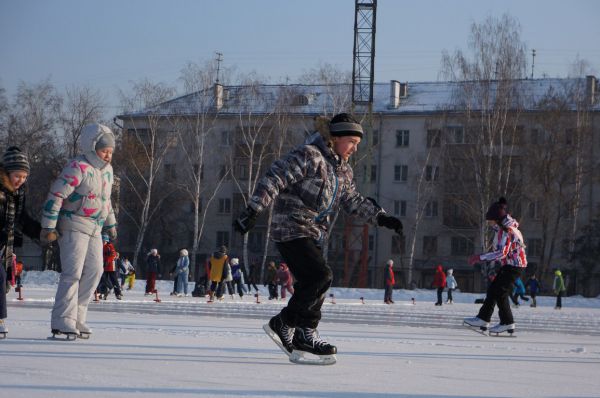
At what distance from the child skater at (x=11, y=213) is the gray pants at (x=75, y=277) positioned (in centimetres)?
27

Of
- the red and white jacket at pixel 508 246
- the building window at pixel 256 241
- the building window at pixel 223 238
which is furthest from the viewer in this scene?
the building window at pixel 223 238

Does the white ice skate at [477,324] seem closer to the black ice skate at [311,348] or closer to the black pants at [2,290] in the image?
the black ice skate at [311,348]

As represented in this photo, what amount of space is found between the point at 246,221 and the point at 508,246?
5.94 m

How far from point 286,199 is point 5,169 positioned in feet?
7.76

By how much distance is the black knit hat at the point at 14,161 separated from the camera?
26.2 ft

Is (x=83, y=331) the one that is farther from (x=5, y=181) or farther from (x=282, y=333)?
(x=282, y=333)

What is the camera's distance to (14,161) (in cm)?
802

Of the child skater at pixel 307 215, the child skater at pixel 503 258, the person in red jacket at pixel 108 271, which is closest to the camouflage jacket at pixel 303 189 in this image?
the child skater at pixel 307 215

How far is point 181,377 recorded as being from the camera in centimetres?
554

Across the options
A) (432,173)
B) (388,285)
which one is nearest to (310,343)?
(388,285)

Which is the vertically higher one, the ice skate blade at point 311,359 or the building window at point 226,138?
the building window at point 226,138

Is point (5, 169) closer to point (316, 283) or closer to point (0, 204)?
point (0, 204)

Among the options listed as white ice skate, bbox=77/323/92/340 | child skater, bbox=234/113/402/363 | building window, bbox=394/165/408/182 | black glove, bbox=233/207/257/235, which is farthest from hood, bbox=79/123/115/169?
building window, bbox=394/165/408/182

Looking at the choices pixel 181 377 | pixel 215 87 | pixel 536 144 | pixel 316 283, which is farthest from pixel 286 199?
pixel 215 87
